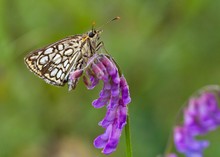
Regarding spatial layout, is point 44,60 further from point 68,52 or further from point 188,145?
point 188,145

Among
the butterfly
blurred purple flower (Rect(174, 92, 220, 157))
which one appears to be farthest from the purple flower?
the butterfly

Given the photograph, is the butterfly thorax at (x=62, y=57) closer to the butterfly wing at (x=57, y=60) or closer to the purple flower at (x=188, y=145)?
the butterfly wing at (x=57, y=60)

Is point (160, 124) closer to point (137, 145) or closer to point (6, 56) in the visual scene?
point (137, 145)

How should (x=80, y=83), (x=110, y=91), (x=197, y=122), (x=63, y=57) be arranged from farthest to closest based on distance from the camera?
(x=80, y=83), (x=197, y=122), (x=63, y=57), (x=110, y=91)

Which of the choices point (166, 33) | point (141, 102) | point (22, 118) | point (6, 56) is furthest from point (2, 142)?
point (166, 33)

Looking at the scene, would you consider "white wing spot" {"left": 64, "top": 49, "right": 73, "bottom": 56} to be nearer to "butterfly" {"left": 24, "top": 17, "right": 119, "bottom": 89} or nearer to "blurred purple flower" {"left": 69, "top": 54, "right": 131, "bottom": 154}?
"butterfly" {"left": 24, "top": 17, "right": 119, "bottom": 89}

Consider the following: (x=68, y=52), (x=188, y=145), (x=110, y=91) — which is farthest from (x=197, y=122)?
(x=110, y=91)
